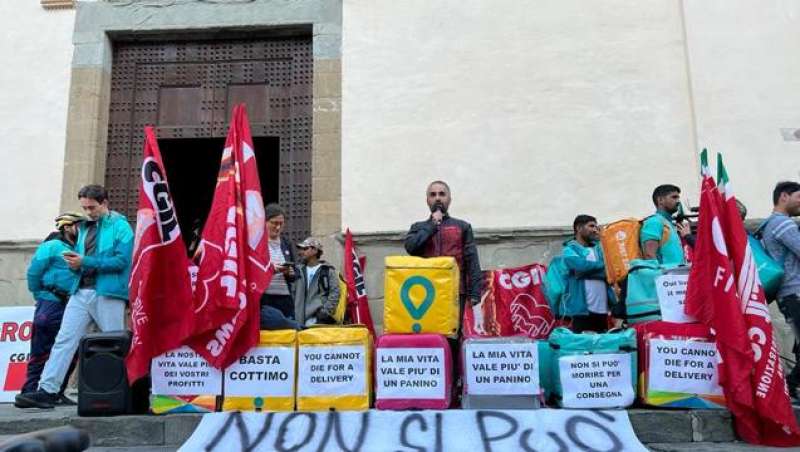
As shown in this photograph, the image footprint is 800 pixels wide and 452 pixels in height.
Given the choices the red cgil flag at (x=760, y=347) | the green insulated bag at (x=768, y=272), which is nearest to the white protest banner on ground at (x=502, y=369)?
the red cgil flag at (x=760, y=347)

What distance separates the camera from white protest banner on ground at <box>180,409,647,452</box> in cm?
491

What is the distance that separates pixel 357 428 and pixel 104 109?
21.7 feet

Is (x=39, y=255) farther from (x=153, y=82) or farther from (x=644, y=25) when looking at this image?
(x=644, y=25)

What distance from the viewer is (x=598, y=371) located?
216 inches

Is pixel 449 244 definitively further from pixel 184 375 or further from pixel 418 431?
pixel 184 375

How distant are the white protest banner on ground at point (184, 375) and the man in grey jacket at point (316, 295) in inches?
→ 60.4

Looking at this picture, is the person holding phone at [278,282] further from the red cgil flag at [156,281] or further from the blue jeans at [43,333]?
the blue jeans at [43,333]

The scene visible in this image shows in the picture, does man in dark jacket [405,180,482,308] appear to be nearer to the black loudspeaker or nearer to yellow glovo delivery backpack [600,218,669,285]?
yellow glovo delivery backpack [600,218,669,285]

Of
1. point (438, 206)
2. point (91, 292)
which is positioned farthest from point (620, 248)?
point (91, 292)

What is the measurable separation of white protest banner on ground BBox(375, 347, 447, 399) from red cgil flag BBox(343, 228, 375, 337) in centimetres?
278

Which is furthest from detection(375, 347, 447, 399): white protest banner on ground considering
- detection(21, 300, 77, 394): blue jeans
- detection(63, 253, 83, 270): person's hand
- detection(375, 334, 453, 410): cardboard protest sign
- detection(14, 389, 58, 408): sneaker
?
detection(21, 300, 77, 394): blue jeans

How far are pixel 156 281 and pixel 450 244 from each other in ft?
A: 7.64

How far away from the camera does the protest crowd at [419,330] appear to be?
17.8 ft

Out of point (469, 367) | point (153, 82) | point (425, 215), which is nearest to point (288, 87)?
point (153, 82)
